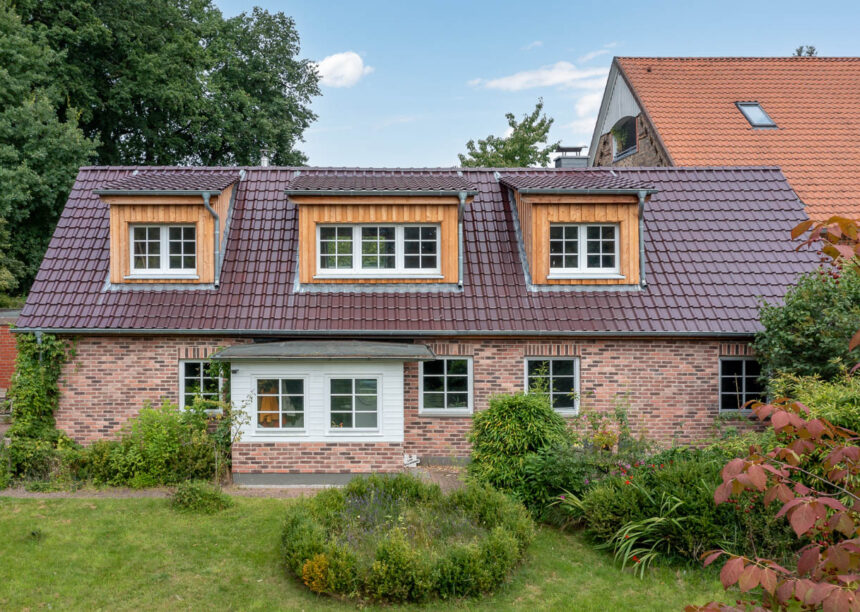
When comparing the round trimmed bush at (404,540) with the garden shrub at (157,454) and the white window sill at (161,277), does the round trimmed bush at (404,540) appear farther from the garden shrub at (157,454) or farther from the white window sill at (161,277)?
the white window sill at (161,277)

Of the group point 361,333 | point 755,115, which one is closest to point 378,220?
point 361,333

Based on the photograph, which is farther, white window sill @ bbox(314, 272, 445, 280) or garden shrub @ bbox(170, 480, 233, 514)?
white window sill @ bbox(314, 272, 445, 280)

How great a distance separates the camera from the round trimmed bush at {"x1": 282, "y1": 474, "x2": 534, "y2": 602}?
7.09 m

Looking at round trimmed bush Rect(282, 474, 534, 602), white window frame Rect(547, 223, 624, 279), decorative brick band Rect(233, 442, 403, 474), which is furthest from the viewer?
white window frame Rect(547, 223, 624, 279)

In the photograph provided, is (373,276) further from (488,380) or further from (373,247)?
(488,380)

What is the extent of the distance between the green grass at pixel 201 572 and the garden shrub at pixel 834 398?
2.73m

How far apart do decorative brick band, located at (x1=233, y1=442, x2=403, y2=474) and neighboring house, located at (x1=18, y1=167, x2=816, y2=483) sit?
0.04 metres

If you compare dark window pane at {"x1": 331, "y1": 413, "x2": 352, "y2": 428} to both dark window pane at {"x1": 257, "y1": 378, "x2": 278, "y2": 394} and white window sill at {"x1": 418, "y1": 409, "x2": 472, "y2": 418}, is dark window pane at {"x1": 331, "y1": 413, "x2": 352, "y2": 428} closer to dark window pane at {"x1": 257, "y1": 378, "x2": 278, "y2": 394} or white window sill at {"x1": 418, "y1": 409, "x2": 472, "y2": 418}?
dark window pane at {"x1": 257, "y1": 378, "x2": 278, "y2": 394}

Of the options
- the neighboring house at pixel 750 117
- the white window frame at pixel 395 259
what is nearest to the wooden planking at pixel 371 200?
the white window frame at pixel 395 259

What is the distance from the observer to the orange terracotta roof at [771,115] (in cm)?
1823

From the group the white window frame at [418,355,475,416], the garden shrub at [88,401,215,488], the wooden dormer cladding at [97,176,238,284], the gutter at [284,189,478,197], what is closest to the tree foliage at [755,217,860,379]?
the white window frame at [418,355,475,416]

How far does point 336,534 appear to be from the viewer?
8031 millimetres

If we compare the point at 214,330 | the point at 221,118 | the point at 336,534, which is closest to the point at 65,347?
the point at 214,330

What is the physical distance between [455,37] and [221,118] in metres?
15.5
